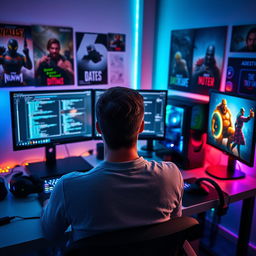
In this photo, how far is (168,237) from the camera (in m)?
0.93

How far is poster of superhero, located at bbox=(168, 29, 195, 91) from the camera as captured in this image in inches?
97.7

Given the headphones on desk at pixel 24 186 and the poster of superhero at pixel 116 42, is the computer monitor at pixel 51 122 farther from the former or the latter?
the poster of superhero at pixel 116 42

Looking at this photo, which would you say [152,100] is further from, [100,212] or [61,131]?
[100,212]

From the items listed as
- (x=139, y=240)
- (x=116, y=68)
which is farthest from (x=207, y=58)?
(x=139, y=240)

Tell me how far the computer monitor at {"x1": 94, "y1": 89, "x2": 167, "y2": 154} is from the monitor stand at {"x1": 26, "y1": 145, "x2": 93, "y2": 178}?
0.24 metres

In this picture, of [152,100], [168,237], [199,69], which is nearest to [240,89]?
[199,69]

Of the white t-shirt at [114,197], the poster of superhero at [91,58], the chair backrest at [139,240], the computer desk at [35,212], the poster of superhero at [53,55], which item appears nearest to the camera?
the chair backrest at [139,240]

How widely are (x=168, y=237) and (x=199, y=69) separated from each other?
1736mm

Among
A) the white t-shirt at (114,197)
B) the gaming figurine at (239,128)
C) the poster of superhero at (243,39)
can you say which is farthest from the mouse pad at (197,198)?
the poster of superhero at (243,39)

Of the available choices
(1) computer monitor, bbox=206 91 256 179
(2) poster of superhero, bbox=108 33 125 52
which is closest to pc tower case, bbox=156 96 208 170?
(1) computer monitor, bbox=206 91 256 179

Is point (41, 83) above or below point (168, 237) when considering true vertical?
above

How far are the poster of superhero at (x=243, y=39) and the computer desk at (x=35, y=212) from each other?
0.88 m

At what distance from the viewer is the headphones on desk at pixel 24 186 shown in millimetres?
1655

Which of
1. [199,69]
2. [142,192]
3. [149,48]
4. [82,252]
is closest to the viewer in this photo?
[82,252]
